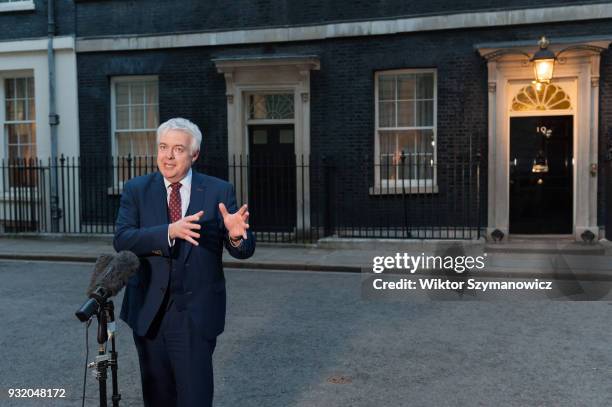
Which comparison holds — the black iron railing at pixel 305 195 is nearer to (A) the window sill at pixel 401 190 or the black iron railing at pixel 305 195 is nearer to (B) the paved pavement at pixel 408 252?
(A) the window sill at pixel 401 190

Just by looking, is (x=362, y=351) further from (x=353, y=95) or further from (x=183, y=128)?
(x=353, y=95)

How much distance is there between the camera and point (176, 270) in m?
3.17

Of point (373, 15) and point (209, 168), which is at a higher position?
point (373, 15)

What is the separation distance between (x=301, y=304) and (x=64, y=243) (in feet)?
26.3

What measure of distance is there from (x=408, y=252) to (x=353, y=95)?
364 cm

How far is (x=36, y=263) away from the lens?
11.5 m

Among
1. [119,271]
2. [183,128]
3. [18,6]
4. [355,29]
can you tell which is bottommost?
[119,271]

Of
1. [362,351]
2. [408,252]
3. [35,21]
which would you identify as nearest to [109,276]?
[362,351]

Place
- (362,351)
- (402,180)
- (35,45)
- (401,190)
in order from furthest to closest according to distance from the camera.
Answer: (35,45)
(401,190)
(402,180)
(362,351)

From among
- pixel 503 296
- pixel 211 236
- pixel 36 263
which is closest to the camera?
pixel 211 236

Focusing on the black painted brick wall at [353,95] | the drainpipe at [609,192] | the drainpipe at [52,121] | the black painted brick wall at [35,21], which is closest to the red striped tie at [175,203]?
the black painted brick wall at [353,95]

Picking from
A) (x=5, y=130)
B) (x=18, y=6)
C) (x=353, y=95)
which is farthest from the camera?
(x=5, y=130)

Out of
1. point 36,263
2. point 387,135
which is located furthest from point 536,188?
point 36,263

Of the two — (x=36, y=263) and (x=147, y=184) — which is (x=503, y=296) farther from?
(x=36, y=263)
